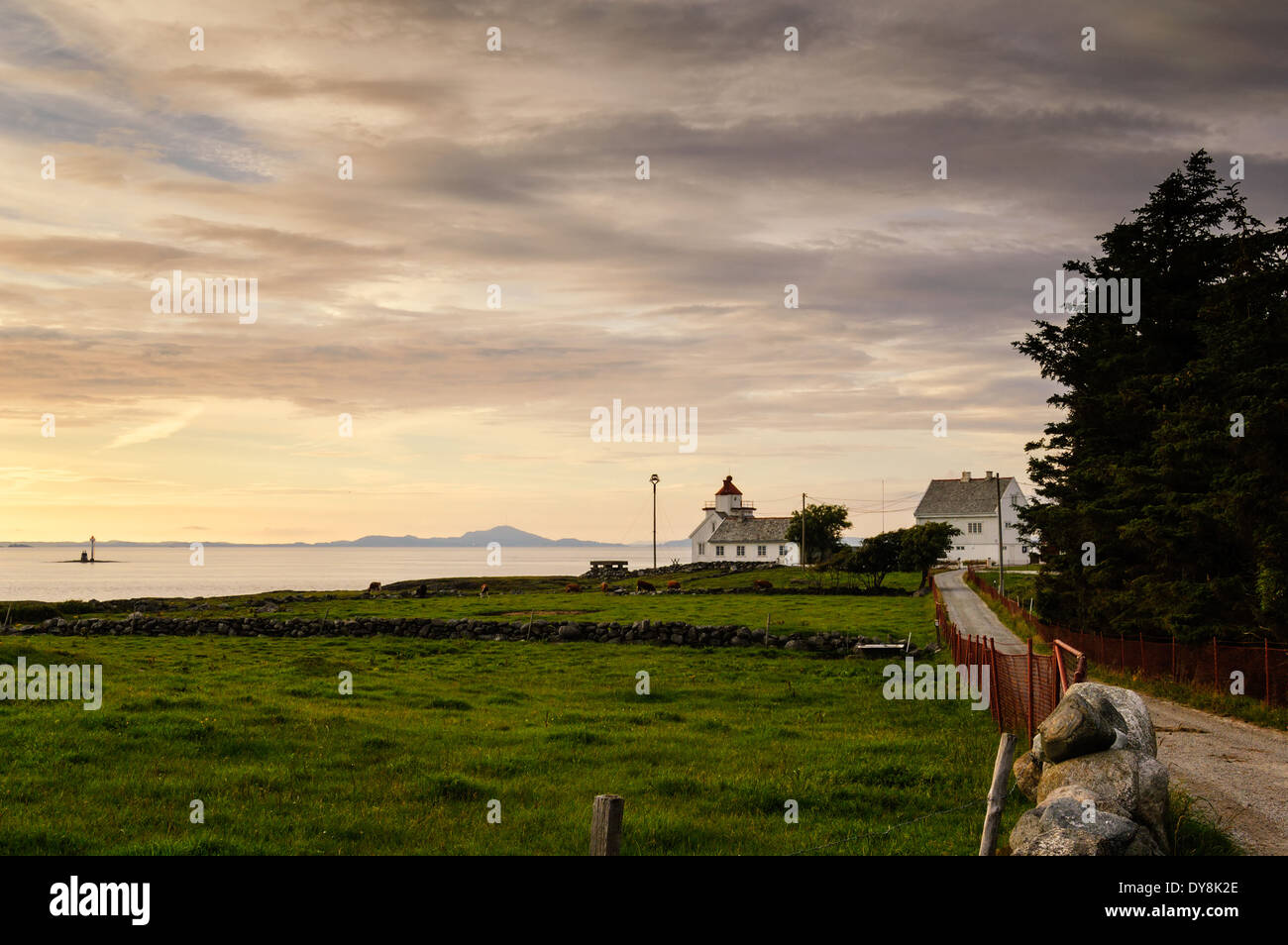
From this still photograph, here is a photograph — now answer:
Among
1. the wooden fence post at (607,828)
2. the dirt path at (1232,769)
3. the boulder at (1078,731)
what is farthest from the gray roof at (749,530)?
the wooden fence post at (607,828)

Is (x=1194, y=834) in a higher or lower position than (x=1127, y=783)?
lower

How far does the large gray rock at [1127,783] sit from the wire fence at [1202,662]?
38.8ft

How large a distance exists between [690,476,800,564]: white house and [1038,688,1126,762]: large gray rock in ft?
367

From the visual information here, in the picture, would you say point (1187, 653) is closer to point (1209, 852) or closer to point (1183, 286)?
point (1183, 286)

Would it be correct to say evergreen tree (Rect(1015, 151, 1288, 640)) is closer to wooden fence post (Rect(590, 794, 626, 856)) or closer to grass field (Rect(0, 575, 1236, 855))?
grass field (Rect(0, 575, 1236, 855))

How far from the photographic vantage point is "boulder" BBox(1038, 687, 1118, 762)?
10524mm

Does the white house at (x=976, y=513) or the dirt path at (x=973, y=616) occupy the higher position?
the white house at (x=976, y=513)

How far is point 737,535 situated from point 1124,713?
12563 centimetres

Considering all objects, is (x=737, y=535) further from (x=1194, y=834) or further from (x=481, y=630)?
(x=1194, y=834)

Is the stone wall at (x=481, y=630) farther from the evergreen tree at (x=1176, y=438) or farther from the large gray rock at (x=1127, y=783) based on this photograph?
the large gray rock at (x=1127, y=783)

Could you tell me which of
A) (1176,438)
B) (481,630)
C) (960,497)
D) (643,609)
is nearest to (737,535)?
(960,497)

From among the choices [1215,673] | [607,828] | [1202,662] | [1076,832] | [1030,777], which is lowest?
[1215,673]

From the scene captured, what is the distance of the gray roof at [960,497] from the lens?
121m

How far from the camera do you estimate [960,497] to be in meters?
124
